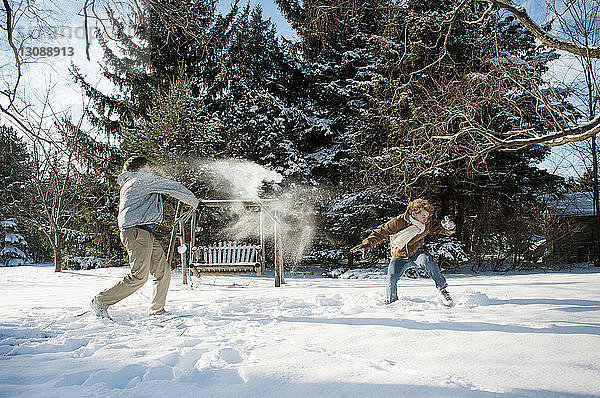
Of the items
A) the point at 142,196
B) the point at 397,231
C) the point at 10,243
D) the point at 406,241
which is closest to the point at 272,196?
the point at 397,231

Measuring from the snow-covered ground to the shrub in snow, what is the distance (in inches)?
908

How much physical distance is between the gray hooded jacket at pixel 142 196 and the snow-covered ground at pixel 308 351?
3.52 feet

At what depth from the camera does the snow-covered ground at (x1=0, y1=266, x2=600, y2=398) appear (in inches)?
82.4

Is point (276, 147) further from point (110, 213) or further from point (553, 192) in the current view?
point (553, 192)

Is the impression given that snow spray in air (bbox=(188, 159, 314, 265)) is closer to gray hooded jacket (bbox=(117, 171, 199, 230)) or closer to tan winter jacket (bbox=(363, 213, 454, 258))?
tan winter jacket (bbox=(363, 213, 454, 258))

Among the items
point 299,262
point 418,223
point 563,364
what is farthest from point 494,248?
point 563,364

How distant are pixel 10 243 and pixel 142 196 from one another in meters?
26.0

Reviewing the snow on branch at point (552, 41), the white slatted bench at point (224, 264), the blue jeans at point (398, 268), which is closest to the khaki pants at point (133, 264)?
the blue jeans at point (398, 268)

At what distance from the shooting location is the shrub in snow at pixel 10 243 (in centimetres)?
2266

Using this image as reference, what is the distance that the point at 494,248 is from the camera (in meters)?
14.7

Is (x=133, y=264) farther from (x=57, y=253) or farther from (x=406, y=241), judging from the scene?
(x=57, y=253)

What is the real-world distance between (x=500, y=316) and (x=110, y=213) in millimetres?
12986

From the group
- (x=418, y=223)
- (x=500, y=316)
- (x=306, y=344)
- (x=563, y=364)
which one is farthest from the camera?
(x=418, y=223)

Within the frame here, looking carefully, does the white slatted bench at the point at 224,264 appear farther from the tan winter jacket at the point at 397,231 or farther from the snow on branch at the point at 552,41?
the snow on branch at the point at 552,41
